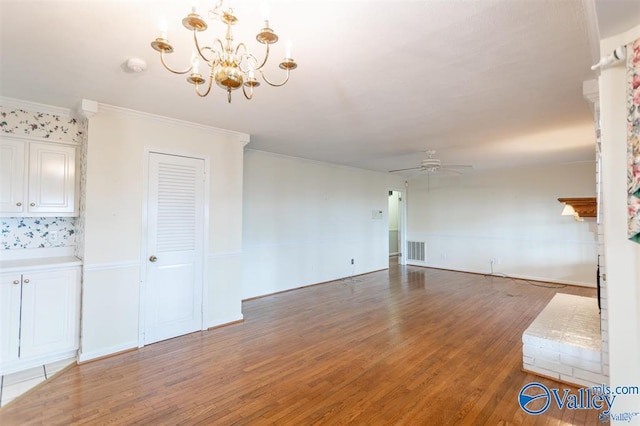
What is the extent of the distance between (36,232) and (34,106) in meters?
1.28

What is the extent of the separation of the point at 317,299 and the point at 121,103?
3.82 meters

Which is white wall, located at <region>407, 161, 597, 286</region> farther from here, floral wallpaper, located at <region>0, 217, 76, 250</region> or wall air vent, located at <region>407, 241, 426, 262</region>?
floral wallpaper, located at <region>0, 217, 76, 250</region>

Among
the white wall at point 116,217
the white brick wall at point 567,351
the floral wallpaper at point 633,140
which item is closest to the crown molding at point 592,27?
the floral wallpaper at point 633,140

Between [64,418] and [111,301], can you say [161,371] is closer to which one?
[64,418]

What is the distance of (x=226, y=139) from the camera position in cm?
389

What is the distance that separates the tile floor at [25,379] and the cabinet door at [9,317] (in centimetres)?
16

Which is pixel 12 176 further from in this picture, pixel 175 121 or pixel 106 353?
pixel 106 353

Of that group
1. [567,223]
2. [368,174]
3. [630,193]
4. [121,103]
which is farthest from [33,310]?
[567,223]

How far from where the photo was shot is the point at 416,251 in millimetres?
8289

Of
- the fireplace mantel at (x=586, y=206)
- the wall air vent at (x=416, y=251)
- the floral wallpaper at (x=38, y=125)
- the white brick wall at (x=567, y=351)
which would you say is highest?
the floral wallpaper at (x=38, y=125)

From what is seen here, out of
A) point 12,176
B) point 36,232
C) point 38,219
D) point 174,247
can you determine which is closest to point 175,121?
point 174,247

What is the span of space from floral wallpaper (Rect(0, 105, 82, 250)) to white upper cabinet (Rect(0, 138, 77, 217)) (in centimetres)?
13

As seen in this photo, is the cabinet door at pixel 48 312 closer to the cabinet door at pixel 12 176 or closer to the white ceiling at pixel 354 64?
the cabinet door at pixel 12 176

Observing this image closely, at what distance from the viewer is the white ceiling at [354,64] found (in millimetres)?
1605
